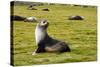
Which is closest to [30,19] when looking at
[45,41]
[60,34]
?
[45,41]

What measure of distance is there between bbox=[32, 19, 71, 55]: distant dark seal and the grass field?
0.16 ft

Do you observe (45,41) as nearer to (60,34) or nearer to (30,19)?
(60,34)

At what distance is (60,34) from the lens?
8.75ft

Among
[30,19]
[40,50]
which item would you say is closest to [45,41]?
[40,50]

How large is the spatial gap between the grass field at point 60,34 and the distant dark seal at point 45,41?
0.05 meters

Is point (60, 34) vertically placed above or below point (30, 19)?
below

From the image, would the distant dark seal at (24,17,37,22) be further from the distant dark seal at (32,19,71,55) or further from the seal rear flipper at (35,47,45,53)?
the seal rear flipper at (35,47,45,53)

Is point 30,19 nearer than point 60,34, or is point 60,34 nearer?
point 30,19

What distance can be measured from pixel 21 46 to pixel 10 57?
0.18 m

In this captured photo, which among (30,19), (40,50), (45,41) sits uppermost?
(30,19)

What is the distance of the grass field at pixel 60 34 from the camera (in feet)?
8.09

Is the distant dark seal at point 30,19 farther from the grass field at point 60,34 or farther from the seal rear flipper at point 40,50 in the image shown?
the seal rear flipper at point 40,50

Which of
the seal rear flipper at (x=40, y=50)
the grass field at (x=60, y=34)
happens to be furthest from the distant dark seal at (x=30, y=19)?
the seal rear flipper at (x=40, y=50)

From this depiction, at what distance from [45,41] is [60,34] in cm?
22
